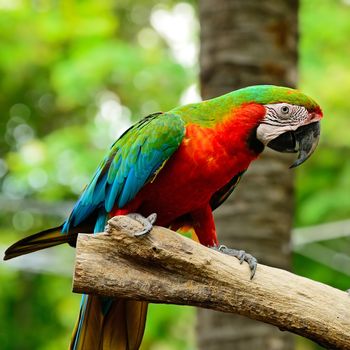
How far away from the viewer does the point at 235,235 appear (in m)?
3.71

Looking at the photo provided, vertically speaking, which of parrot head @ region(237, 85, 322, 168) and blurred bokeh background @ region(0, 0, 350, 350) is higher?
blurred bokeh background @ region(0, 0, 350, 350)

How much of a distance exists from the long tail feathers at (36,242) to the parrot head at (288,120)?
2.88ft

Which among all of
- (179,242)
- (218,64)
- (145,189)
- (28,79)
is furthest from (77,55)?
(179,242)

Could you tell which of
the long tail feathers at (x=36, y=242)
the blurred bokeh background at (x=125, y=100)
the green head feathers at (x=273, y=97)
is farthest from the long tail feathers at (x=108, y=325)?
the blurred bokeh background at (x=125, y=100)

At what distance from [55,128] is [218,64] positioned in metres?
5.50

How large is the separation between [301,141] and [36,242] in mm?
1104

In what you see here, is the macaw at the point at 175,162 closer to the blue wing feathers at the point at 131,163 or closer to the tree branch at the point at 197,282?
the blue wing feathers at the point at 131,163

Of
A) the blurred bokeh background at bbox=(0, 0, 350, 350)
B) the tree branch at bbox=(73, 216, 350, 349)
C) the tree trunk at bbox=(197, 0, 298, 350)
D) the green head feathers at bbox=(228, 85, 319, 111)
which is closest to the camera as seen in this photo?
the tree branch at bbox=(73, 216, 350, 349)

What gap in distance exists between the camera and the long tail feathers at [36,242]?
2615 millimetres

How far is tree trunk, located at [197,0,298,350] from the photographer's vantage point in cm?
366

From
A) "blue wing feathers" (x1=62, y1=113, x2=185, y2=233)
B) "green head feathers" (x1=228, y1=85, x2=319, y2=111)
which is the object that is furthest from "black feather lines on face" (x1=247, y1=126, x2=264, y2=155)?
"blue wing feathers" (x1=62, y1=113, x2=185, y2=233)

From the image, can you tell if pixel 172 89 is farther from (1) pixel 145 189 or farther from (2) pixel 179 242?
(2) pixel 179 242

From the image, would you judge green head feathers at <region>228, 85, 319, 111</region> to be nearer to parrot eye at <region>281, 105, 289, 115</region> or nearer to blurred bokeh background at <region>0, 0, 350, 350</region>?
parrot eye at <region>281, 105, 289, 115</region>

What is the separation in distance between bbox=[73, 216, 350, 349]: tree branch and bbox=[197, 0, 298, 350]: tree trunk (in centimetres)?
129
